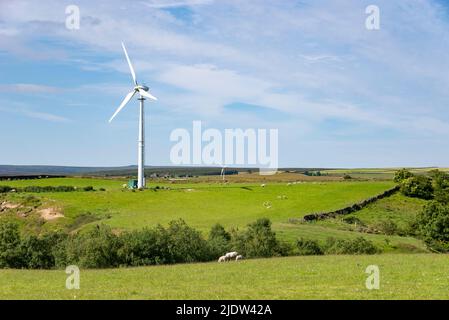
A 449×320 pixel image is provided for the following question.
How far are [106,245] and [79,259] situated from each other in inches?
115

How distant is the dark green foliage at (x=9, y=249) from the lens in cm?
4659

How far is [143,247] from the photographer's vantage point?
43094mm

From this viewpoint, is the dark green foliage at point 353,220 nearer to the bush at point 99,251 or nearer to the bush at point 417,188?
the bush at point 417,188

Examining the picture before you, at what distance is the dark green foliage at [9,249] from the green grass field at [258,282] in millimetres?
16210

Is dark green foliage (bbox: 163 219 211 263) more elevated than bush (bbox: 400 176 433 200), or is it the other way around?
bush (bbox: 400 176 433 200)

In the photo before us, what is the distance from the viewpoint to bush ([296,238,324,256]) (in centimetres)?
5234

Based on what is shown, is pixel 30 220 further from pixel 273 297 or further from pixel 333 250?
pixel 273 297

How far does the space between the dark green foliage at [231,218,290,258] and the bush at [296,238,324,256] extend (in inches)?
56.7

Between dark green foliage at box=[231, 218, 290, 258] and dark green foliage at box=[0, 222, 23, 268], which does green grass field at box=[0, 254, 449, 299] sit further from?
dark green foliage at box=[0, 222, 23, 268]

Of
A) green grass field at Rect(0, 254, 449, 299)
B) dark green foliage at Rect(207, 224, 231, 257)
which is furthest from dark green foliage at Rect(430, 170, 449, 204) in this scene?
green grass field at Rect(0, 254, 449, 299)

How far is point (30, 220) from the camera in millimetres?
88250

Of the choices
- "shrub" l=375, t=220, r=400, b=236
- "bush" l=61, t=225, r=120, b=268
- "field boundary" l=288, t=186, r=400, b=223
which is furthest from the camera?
"field boundary" l=288, t=186, r=400, b=223

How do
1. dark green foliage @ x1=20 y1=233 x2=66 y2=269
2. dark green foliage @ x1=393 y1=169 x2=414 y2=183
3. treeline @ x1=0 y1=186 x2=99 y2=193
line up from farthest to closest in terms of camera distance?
dark green foliage @ x1=393 y1=169 x2=414 y2=183, treeline @ x1=0 y1=186 x2=99 y2=193, dark green foliage @ x1=20 y1=233 x2=66 y2=269

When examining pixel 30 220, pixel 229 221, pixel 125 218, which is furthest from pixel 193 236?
pixel 30 220
